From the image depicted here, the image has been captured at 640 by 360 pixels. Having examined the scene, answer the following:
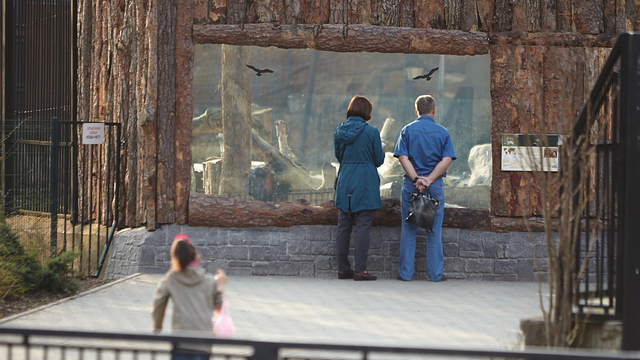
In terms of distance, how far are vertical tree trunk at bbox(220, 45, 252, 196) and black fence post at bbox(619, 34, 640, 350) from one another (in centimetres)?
475

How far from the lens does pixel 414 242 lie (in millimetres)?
7348

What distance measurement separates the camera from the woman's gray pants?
23.8 feet

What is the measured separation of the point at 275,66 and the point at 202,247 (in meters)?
2.18

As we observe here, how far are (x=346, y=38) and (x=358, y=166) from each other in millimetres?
1452

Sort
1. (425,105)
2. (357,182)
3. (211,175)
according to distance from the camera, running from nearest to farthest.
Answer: (357,182) < (425,105) < (211,175)

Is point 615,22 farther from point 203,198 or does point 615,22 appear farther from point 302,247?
point 203,198

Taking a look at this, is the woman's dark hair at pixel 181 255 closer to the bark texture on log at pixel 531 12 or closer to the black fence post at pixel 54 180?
the black fence post at pixel 54 180

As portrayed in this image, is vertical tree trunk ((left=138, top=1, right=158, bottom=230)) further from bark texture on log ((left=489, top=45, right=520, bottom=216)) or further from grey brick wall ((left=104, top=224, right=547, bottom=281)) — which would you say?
bark texture on log ((left=489, top=45, right=520, bottom=216))

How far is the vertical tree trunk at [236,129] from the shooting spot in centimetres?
796

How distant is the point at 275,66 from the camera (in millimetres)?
7906

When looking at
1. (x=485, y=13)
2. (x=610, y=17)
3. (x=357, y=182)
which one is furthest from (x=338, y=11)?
(x=610, y=17)

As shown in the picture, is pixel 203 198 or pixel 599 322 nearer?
pixel 599 322

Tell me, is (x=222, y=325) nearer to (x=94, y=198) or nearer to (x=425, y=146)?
(x=425, y=146)

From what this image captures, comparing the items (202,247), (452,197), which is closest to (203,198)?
(202,247)
